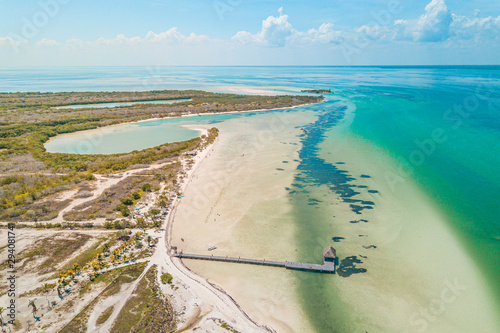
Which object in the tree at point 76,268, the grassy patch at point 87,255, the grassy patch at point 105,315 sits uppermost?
the tree at point 76,268

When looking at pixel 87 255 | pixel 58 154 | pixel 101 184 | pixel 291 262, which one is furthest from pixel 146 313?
pixel 58 154

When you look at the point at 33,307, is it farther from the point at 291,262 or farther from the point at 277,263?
the point at 291,262

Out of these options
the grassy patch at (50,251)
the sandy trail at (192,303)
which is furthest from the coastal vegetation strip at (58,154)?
the sandy trail at (192,303)

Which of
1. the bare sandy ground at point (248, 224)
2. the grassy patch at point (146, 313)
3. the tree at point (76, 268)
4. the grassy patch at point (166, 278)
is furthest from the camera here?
the tree at point (76, 268)

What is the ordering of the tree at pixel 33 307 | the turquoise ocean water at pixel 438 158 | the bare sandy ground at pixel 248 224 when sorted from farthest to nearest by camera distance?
the turquoise ocean water at pixel 438 158 < the bare sandy ground at pixel 248 224 < the tree at pixel 33 307

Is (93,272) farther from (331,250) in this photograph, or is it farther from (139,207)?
(331,250)

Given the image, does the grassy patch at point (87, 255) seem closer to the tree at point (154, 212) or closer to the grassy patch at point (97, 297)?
the grassy patch at point (97, 297)

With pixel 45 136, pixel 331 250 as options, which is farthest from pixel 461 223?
pixel 45 136

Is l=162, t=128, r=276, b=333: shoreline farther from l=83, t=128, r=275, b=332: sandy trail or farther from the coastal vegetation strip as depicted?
the coastal vegetation strip
